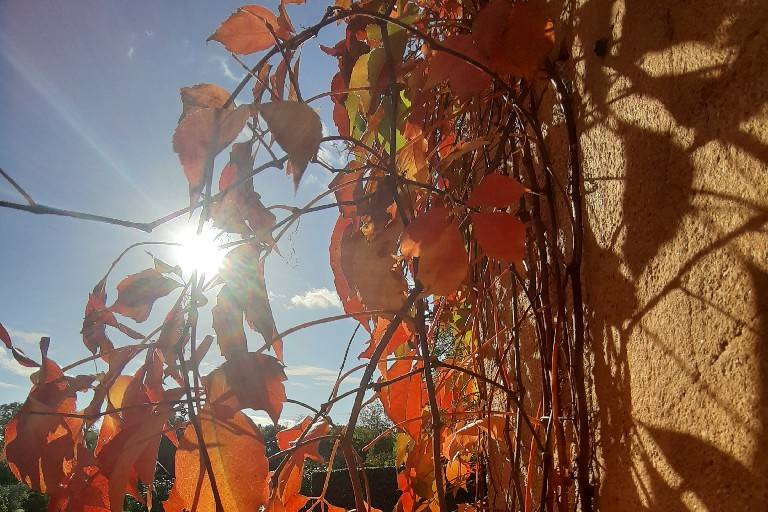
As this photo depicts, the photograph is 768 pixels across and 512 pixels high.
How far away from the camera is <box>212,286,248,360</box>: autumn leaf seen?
56 centimetres

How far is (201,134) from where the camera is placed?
528 millimetres

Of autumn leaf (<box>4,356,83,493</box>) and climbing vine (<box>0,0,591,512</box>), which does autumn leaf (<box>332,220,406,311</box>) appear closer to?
climbing vine (<box>0,0,591,512</box>)

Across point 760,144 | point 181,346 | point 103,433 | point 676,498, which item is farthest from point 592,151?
point 103,433

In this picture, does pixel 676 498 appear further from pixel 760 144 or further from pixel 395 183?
pixel 395 183

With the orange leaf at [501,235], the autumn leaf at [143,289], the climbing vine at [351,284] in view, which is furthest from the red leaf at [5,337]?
the orange leaf at [501,235]

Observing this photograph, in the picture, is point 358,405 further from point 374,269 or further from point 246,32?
point 246,32

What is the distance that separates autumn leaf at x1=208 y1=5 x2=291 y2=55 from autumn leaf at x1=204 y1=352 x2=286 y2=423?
415 millimetres

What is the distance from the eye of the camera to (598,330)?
65 centimetres

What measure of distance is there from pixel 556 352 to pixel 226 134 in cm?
42

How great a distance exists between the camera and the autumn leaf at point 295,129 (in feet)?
1.67

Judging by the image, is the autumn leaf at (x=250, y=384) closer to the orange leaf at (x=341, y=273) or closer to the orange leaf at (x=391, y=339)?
the orange leaf at (x=341, y=273)

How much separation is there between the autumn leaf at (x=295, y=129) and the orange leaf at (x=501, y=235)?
208mm

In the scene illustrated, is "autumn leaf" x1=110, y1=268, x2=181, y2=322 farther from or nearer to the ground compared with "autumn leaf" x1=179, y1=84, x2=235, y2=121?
nearer to the ground

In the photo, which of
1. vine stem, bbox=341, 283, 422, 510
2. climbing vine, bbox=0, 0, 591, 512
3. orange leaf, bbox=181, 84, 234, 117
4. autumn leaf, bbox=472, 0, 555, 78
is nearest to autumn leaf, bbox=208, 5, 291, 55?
climbing vine, bbox=0, 0, 591, 512
